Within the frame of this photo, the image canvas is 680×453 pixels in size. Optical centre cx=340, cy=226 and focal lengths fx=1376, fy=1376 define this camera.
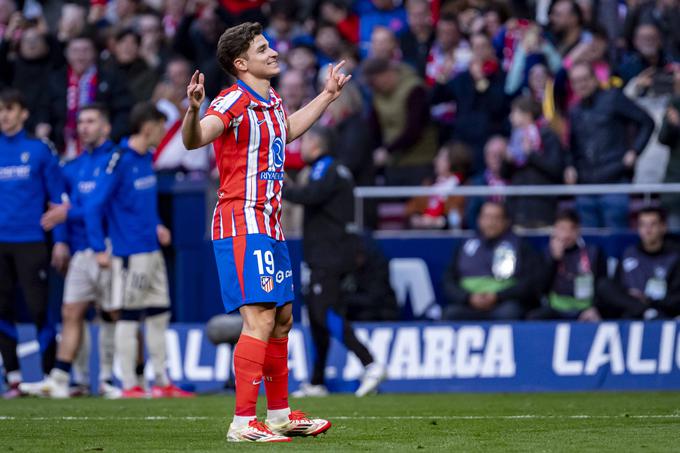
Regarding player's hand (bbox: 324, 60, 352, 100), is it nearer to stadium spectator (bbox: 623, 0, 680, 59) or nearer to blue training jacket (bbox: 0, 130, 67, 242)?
blue training jacket (bbox: 0, 130, 67, 242)

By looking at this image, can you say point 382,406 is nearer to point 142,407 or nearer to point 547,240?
point 142,407

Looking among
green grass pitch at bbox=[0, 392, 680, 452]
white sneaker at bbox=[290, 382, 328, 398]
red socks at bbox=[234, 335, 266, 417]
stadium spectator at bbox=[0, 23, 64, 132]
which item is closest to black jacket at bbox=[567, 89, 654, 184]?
green grass pitch at bbox=[0, 392, 680, 452]

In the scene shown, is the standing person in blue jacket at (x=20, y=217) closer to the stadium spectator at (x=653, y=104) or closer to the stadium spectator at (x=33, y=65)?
the stadium spectator at (x=33, y=65)

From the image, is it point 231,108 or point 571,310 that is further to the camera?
point 571,310

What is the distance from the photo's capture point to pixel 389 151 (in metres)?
15.9

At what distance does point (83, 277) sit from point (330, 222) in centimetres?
234

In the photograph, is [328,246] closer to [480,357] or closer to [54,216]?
[480,357]

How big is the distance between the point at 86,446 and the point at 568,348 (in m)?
7.02

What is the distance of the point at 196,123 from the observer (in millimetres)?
7055

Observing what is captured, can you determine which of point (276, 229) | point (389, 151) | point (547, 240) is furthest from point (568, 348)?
point (276, 229)

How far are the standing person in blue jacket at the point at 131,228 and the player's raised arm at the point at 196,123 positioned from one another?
4960mm

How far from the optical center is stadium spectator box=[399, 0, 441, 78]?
1711cm

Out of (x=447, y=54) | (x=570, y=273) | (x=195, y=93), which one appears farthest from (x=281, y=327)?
(x=447, y=54)

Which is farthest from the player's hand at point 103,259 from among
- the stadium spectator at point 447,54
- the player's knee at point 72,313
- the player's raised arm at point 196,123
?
the stadium spectator at point 447,54
